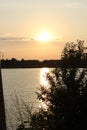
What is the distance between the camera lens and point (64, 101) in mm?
13281

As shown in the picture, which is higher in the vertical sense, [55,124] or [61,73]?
[61,73]

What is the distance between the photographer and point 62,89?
13453 millimetres

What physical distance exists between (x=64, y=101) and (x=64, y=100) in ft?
0.13

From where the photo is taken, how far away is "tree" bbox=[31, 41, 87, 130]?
13.1 meters

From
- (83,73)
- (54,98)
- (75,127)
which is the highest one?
(83,73)

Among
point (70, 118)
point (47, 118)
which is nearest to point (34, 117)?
point (47, 118)

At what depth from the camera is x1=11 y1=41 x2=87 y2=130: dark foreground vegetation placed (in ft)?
42.9

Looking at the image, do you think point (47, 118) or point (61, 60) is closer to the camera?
point (47, 118)

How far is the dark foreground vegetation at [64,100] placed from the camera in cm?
1308

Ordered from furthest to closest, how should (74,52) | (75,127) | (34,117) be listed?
(74,52) < (34,117) < (75,127)

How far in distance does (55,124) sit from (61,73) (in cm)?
199

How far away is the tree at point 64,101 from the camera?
1307 centimetres

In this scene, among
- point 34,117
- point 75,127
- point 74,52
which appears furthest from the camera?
point 74,52

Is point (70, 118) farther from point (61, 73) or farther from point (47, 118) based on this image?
point (61, 73)
